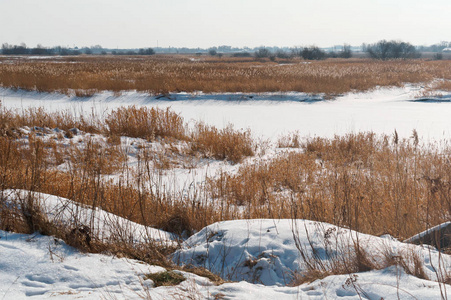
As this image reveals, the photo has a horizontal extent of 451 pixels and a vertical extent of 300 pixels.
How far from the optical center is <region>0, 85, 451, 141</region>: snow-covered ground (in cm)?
1345

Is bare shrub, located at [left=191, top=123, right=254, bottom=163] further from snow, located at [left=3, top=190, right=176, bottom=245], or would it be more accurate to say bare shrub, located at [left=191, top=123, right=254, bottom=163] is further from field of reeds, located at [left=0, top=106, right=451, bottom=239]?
snow, located at [left=3, top=190, right=176, bottom=245]

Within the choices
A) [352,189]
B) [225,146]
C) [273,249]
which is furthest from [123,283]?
[225,146]

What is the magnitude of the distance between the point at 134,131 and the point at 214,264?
8639 mm

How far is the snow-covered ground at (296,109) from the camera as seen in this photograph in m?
13.4

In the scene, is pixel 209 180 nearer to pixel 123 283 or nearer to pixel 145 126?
pixel 123 283

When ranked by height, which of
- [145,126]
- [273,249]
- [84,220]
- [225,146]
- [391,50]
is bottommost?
[273,249]

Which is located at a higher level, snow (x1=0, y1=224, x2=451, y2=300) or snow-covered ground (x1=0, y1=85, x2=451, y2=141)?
snow-covered ground (x1=0, y1=85, x2=451, y2=141)

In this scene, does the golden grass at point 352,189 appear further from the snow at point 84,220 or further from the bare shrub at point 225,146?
the snow at point 84,220

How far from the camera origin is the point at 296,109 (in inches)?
711

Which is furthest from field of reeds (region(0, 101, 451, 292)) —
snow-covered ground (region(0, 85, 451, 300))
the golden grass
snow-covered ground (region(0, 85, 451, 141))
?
snow-covered ground (region(0, 85, 451, 141))

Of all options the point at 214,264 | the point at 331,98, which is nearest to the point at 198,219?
the point at 214,264

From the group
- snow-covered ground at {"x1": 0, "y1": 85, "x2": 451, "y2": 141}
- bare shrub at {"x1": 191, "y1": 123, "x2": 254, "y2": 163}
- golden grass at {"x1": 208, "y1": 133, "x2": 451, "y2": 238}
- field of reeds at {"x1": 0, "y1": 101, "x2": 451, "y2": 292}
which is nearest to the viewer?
field of reeds at {"x1": 0, "y1": 101, "x2": 451, "y2": 292}

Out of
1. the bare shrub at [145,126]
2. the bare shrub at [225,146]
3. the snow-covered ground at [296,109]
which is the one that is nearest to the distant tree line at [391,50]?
the snow-covered ground at [296,109]

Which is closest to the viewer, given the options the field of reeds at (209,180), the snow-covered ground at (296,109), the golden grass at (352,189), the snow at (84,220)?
the snow at (84,220)
